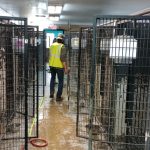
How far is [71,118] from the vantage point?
5695mm

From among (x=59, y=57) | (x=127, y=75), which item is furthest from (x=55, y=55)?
(x=127, y=75)

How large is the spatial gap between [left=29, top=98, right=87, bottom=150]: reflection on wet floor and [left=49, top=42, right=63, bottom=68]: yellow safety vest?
943 mm

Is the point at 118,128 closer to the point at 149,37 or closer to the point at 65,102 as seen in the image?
the point at 149,37

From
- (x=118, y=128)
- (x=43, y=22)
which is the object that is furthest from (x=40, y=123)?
(x=43, y=22)

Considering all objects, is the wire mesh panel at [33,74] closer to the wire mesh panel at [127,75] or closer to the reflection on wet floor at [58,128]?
the reflection on wet floor at [58,128]

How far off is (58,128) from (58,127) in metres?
0.06

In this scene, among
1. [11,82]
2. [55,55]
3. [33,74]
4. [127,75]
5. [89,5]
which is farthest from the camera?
[89,5]

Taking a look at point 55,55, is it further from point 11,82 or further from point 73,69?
point 11,82

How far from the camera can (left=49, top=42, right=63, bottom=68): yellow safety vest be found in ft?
22.0

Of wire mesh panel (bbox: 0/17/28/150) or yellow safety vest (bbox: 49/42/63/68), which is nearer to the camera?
wire mesh panel (bbox: 0/17/28/150)

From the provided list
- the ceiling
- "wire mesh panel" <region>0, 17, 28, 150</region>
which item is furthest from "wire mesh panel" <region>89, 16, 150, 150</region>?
the ceiling

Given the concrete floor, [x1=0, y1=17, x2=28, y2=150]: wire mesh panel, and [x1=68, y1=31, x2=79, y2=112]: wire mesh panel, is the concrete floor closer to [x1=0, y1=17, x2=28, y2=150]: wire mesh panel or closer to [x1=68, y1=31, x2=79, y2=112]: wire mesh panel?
[x1=68, y1=31, x2=79, y2=112]: wire mesh panel

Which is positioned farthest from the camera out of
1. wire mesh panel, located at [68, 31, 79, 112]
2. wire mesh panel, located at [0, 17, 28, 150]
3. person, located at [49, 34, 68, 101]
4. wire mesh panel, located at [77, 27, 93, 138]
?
person, located at [49, 34, 68, 101]

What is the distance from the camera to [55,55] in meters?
6.79
